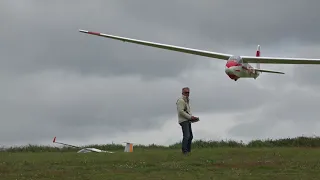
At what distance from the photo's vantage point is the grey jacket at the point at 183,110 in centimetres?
2289

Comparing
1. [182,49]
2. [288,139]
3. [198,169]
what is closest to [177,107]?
[198,169]

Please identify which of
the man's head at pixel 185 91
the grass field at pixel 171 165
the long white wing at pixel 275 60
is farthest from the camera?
the long white wing at pixel 275 60

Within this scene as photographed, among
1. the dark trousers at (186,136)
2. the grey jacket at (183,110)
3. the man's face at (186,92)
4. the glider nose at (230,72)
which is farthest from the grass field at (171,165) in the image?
the glider nose at (230,72)

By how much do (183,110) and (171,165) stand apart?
406 centimetres

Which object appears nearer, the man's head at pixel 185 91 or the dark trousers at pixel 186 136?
the dark trousers at pixel 186 136

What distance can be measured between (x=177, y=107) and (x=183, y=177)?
21.6 feet

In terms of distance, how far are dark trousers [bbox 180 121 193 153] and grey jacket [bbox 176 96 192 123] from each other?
18 cm

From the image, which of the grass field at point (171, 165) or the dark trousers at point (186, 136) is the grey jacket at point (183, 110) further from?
the grass field at point (171, 165)

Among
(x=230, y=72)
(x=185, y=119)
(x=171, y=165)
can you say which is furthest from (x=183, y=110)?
(x=230, y=72)

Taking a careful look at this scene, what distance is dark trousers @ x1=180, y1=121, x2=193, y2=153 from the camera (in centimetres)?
2281

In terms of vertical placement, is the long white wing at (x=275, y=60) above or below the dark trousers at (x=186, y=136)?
above

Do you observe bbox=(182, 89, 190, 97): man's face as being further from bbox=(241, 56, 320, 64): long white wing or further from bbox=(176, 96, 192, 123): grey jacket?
bbox=(241, 56, 320, 64): long white wing

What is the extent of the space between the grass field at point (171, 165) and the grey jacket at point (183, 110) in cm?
118

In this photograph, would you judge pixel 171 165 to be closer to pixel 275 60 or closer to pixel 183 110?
pixel 183 110
